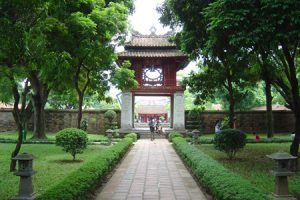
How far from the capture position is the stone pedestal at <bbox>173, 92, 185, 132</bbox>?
27.9 m

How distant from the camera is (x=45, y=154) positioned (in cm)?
1541

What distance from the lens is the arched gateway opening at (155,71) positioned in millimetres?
27797

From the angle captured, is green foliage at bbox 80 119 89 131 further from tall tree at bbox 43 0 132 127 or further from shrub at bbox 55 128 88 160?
shrub at bbox 55 128 88 160

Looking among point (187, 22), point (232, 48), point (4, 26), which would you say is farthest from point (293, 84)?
point (4, 26)

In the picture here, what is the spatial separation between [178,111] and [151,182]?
18.6m

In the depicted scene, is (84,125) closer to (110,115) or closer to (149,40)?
(110,115)

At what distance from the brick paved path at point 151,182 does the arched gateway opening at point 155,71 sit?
14.1m

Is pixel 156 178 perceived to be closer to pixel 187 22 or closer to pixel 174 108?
pixel 187 22

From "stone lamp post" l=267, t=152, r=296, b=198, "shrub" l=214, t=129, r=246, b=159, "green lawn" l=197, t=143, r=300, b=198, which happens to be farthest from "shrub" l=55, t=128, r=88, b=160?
"stone lamp post" l=267, t=152, r=296, b=198

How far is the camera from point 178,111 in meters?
27.9

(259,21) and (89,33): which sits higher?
(89,33)

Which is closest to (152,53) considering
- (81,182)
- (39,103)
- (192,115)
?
(192,115)

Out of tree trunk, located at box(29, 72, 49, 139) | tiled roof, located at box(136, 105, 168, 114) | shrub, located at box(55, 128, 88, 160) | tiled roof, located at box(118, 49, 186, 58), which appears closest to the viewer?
shrub, located at box(55, 128, 88, 160)

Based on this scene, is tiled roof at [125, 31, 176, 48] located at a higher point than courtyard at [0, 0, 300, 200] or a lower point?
higher
